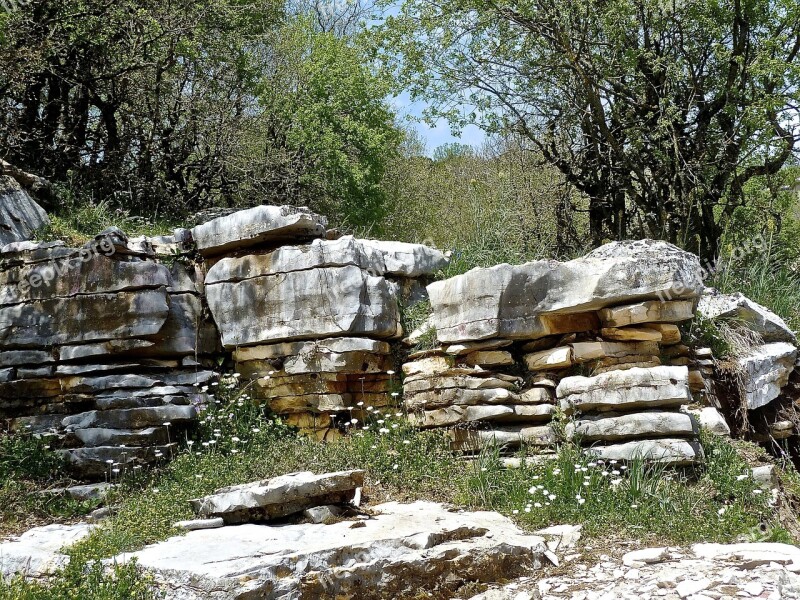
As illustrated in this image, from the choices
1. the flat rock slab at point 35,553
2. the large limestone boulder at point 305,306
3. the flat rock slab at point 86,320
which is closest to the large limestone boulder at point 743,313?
the large limestone boulder at point 305,306

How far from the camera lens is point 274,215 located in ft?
25.3

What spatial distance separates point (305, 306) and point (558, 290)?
2.36m

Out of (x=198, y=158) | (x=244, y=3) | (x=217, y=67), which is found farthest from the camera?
(x=244, y=3)

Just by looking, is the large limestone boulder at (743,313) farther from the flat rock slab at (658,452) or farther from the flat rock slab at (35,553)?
the flat rock slab at (35,553)

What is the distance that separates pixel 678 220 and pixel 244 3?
27.6 feet

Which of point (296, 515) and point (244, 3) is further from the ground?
point (244, 3)

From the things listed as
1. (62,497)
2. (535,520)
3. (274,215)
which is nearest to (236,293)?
(274,215)

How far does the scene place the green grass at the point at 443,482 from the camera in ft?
18.3

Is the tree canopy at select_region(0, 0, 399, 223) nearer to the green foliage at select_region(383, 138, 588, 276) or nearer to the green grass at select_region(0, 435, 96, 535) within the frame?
the green foliage at select_region(383, 138, 588, 276)

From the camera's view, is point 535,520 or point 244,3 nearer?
point 535,520

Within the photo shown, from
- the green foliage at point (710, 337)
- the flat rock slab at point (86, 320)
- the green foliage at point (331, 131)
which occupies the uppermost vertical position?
the green foliage at point (331, 131)

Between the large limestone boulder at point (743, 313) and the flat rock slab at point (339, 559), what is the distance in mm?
3847

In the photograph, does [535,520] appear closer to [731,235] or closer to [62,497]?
[62,497]

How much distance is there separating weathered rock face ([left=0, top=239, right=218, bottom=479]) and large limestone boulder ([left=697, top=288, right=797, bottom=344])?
502 centimetres
